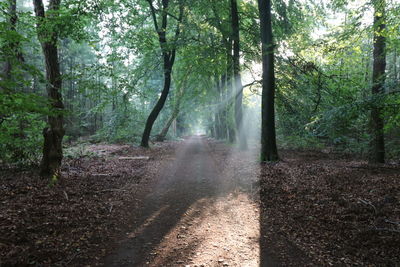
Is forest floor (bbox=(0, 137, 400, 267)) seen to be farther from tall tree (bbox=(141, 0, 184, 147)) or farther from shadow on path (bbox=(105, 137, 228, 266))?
tall tree (bbox=(141, 0, 184, 147))

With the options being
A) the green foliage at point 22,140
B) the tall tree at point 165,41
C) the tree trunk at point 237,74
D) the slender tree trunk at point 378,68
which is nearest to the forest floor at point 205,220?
the green foliage at point 22,140

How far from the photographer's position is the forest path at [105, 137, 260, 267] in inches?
155

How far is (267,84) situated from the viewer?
448 inches

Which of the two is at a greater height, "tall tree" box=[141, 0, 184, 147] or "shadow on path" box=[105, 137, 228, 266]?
"tall tree" box=[141, 0, 184, 147]

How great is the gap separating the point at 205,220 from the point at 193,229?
543 mm

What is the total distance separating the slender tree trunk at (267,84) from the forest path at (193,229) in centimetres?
365

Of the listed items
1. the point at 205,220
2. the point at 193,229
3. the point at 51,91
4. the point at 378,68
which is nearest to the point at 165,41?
the point at 51,91

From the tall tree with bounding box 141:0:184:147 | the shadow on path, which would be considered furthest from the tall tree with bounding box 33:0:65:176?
the tall tree with bounding box 141:0:184:147

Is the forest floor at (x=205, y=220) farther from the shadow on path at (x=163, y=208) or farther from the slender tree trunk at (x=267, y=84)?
the slender tree trunk at (x=267, y=84)

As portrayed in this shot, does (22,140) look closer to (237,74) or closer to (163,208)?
(163,208)

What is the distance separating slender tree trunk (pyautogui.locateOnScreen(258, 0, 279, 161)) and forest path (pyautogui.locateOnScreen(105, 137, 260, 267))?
12.0ft

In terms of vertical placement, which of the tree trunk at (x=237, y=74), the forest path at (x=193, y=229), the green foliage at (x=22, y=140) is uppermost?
the tree trunk at (x=237, y=74)

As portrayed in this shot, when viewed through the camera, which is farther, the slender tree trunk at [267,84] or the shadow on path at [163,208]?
the slender tree trunk at [267,84]

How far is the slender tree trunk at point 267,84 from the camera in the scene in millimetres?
11273
